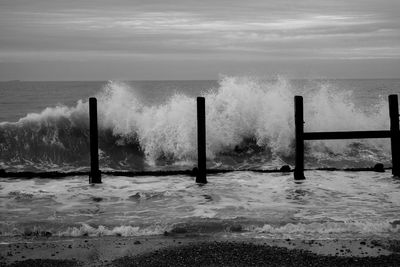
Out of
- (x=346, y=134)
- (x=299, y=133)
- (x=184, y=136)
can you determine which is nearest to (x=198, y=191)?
(x=299, y=133)

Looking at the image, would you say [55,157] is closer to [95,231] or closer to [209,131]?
[209,131]

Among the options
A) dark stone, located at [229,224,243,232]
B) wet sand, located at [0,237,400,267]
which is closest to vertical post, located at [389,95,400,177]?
wet sand, located at [0,237,400,267]

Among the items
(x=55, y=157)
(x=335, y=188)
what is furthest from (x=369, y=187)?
(x=55, y=157)

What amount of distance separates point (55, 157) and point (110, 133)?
2836 millimetres

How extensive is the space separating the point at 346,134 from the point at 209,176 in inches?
137

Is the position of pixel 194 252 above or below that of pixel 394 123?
below

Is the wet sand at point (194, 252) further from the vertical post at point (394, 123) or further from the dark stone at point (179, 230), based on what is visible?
the vertical post at point (394, 123)

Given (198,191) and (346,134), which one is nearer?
(198,191)

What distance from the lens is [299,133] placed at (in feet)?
38.7

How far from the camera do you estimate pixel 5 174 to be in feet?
41.6

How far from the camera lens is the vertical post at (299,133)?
11766mm

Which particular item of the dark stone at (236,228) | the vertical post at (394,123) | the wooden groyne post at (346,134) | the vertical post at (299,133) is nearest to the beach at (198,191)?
the dark stone at (236,228)

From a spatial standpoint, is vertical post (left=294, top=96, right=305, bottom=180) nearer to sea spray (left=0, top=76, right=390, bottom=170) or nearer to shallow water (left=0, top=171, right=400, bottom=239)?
shallow water (left=0, top=171, right=400, bottom=239)

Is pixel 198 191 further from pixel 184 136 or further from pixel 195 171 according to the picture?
pixel 184 136
